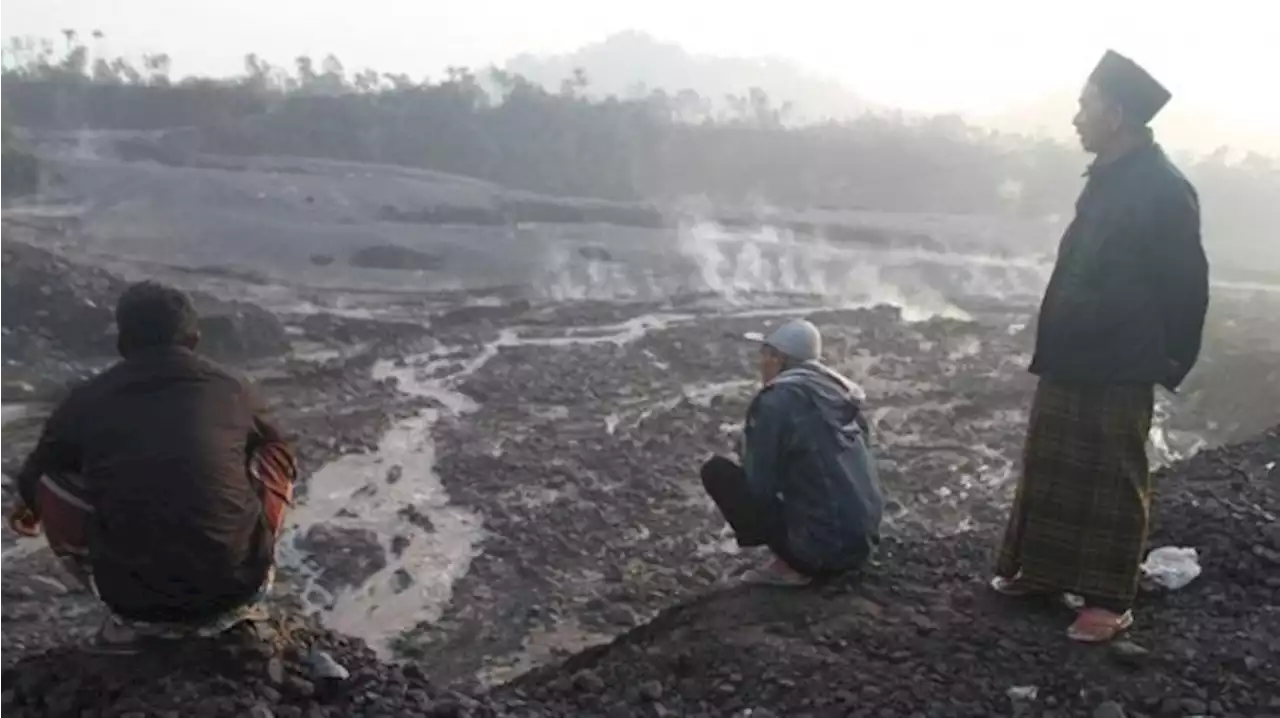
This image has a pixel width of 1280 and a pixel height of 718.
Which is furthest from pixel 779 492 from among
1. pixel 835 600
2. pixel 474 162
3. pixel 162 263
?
pixel 474 162

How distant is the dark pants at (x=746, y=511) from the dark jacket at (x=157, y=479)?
179cm

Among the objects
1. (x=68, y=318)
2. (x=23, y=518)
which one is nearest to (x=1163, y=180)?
(x=23, y=518)

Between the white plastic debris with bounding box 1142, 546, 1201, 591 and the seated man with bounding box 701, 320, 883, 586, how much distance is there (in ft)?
3.29

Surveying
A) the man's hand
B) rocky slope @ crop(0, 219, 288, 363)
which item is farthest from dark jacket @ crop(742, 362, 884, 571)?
rocky slope @ crop(0, 219, 288, 363)

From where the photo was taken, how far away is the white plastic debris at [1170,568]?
14.3 feet

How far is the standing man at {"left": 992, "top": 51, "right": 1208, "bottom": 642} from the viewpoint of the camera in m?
3.74

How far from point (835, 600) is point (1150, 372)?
4.79 feet

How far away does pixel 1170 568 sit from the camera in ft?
14.5

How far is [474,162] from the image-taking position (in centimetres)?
3234

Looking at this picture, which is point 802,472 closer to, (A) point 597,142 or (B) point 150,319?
(B) point 150,319

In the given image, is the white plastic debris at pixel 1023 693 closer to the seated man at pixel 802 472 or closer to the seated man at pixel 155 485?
the seated man at pixel 802 472

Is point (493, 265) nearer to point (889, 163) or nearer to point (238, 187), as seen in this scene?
point (238, 187)

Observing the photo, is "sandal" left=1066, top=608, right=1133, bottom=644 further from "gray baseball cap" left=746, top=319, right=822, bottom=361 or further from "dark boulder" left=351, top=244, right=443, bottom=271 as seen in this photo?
"dark boulder" left=351, top=244, right=443, bottom=271

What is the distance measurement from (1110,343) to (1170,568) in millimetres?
1139
